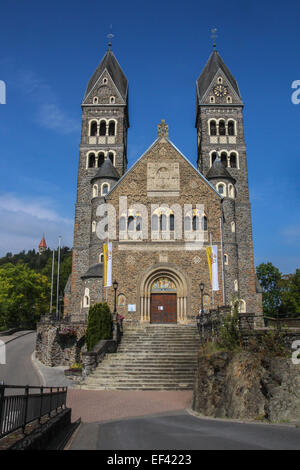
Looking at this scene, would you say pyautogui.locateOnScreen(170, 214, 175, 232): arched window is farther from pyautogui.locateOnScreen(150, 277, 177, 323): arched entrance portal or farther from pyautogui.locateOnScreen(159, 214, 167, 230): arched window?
pyautogui.locateOnScreen(150, 277, 177, 323): arched entrance portal

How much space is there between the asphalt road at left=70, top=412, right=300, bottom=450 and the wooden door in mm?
17657

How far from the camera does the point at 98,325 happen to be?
2389 centimetres

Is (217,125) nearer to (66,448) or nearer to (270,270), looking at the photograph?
(270,270)

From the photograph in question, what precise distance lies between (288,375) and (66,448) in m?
6.15

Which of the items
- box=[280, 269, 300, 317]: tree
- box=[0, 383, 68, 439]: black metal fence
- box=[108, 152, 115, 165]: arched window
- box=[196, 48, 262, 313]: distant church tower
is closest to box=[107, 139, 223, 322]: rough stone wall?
box=[196, 48, 262, 313]: distant church tower

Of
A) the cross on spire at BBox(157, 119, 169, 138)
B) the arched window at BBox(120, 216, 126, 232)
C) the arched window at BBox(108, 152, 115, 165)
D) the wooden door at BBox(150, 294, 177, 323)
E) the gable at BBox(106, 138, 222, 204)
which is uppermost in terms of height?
the arched window at BBox(108, 152, 115, 165)

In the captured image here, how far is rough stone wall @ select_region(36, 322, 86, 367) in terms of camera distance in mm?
27297

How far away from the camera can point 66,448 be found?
8.07 metres

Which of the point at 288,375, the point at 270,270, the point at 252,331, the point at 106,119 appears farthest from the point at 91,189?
the point at 270,270

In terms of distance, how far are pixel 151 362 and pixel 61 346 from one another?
30.6 ft

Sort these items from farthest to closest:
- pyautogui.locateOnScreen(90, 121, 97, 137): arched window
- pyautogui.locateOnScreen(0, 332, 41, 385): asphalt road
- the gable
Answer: pyautogui.locateOnScreen(90, 121, 97, 137): arched window < the gable < pyautogui.locateOnScreen(0, 332, 41, 385): asphalt road

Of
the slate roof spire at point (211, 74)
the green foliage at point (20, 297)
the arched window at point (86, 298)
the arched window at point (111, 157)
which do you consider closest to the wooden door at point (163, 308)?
the arched window at point (86, 298)

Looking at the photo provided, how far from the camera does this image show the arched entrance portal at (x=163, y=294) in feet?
93.6

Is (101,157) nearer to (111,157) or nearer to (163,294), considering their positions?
(111,157)
